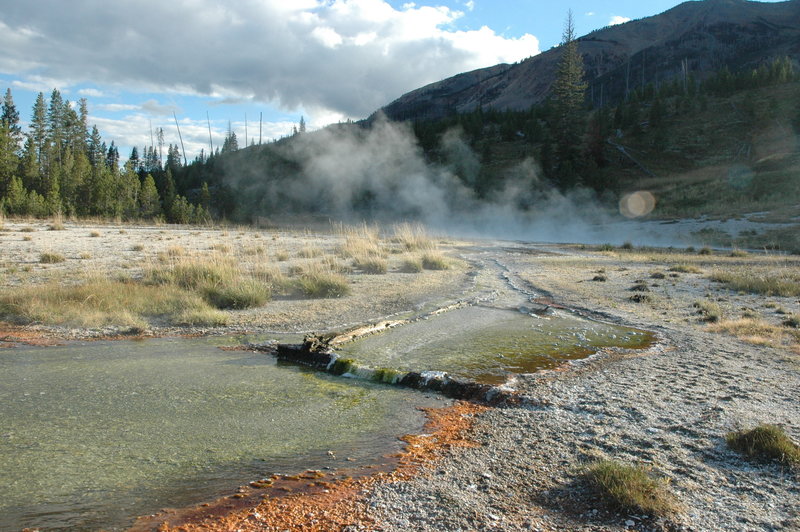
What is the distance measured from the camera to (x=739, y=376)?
5344 millimetres

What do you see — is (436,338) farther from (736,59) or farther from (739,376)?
(736,59)

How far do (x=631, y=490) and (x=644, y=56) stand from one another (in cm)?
14412

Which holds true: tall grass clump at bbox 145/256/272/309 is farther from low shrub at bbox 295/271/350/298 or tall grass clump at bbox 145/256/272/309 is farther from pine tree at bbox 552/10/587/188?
pine tree at bbox 552/10/587/188

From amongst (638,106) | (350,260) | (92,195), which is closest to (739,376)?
(350,260)

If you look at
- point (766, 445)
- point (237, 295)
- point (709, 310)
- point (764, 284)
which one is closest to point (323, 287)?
point (237, 295)

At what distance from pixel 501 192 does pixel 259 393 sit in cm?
4356

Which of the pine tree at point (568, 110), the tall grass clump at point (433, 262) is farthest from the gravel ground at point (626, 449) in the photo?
the pine tree at point (568, 110)

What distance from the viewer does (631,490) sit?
2.81 meters

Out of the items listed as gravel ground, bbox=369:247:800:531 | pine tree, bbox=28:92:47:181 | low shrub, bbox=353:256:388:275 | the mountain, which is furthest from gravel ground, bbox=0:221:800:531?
the mountain

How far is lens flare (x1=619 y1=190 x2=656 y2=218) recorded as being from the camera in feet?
122

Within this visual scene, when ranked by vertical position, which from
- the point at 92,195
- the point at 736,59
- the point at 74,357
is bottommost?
the point at 74,357

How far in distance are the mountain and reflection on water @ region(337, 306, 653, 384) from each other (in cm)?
10623

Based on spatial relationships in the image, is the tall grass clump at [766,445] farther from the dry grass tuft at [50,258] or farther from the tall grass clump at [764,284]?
the dry grass tuft at [50,258]

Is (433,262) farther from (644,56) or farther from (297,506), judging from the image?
(644,56)
